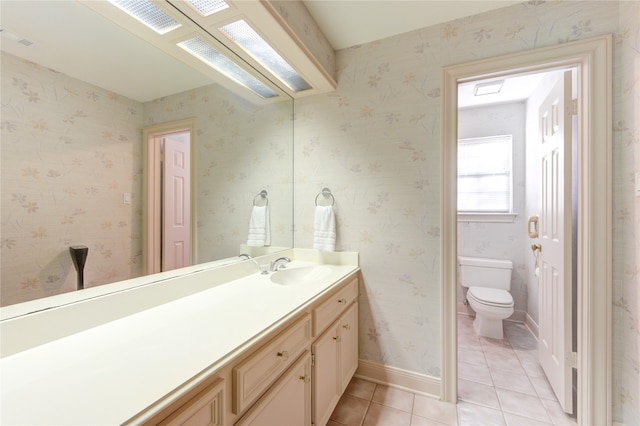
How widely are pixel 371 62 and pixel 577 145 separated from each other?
4.24 feet

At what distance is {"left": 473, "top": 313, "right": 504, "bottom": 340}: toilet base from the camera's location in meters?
2.38

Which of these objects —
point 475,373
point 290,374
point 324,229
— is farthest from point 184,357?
point 475,373

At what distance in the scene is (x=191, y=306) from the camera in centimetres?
103

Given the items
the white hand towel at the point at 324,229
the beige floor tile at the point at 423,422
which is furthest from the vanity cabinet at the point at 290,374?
the beige floor tile at the point at 423,422

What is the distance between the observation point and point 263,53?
4.86 ft

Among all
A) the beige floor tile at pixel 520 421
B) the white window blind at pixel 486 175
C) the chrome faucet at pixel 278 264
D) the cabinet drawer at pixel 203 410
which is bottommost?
the beige floor tile at pixel 520 421

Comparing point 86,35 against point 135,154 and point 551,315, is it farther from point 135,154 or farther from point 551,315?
point 551,315

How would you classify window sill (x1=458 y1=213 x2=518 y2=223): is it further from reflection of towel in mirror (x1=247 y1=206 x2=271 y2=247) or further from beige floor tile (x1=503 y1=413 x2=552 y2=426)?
reflection of towel in mirror (x1=247 y1=206 x2=271 y2=247)

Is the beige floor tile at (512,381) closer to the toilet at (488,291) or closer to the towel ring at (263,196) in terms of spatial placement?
the toilet at (488,291)

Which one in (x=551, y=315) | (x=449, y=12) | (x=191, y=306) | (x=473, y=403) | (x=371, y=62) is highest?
(x=449, y=12)

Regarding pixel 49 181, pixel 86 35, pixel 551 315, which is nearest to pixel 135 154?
pixel 49 181

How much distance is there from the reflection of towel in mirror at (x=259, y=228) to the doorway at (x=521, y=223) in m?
1.59

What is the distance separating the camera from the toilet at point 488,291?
227cm

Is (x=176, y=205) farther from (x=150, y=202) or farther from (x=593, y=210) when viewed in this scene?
(x=593, y=210)
